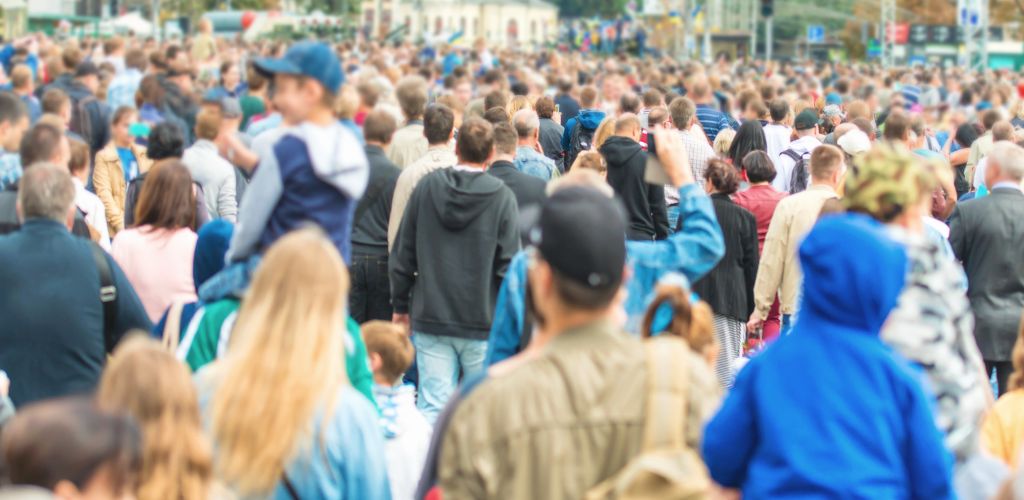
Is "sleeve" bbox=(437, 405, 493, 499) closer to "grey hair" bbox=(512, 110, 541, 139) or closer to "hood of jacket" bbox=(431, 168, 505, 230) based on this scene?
"hood of jacket" bbox=(431, 168, 505, 230)

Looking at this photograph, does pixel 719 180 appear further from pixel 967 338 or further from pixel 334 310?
pixel 334 310

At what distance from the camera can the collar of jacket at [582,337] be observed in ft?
10.4

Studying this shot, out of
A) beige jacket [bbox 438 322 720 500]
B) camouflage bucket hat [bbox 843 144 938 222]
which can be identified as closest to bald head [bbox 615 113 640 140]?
camouflage bucket hat [bbox 843 144 938 222]

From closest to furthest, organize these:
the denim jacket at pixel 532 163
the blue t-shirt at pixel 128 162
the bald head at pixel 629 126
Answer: the bald head at pixel 629 126 < the denim jacket at pixel 532 163 < the blue t-shirt at pixel 128 162

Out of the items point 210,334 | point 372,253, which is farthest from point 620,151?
point 210,334

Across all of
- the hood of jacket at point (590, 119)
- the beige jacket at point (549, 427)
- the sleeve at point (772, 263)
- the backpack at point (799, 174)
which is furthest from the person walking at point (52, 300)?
the backpack at point (799, 174)

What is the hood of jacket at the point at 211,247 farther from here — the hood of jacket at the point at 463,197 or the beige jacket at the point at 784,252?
the beige jacket at the point at 784,252

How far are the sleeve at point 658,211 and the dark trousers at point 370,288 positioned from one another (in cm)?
187

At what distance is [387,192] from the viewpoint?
8.75m

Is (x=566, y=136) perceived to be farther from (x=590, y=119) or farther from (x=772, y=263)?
(x=772, y=263)

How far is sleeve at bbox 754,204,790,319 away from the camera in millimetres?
8367

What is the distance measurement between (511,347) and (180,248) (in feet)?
7.25

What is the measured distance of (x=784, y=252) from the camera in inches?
332

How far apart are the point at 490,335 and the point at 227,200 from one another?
3917 millimetres
